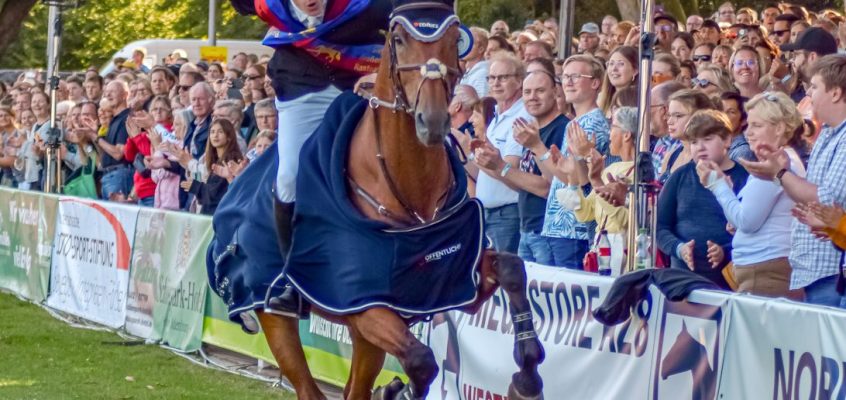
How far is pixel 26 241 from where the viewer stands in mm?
14883

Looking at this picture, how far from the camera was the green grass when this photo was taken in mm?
9375

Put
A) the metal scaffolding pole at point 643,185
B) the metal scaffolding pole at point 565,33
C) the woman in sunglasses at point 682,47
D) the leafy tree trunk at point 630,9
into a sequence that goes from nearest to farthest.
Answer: the metal scaffolding pole at point 643,185 < the woman in sunglasses at point 682,47 < the metal scaffolding pole at point 565,33 < the leafy tree trunk at point 630,9

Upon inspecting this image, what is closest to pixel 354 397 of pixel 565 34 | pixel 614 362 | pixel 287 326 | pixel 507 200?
pixel 287 326

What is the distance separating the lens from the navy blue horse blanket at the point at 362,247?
6.31 metres

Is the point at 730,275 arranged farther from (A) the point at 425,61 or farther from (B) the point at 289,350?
(A) the point at 425,61

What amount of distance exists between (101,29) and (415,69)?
43128mm

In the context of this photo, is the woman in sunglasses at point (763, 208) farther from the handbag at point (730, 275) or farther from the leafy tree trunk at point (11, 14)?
the leafy tree trunk at point (11, 14)

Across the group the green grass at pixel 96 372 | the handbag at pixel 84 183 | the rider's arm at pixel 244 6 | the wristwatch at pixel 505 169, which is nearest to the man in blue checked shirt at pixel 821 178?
the wristwatch at pixel 505 169

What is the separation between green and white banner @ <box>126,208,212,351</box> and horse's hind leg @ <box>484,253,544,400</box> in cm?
486

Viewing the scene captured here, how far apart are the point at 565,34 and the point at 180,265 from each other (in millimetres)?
5606

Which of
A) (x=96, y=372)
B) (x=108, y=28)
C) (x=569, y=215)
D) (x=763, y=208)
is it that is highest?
(x=108, y=28)

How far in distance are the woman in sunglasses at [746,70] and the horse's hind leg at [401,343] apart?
4.74 meters

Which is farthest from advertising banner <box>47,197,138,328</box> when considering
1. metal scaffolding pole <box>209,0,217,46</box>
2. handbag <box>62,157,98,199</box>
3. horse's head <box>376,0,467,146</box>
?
metal scaffolding pole <box>209,0,217,46</box>

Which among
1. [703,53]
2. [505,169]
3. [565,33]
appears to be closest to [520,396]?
[505,169]
